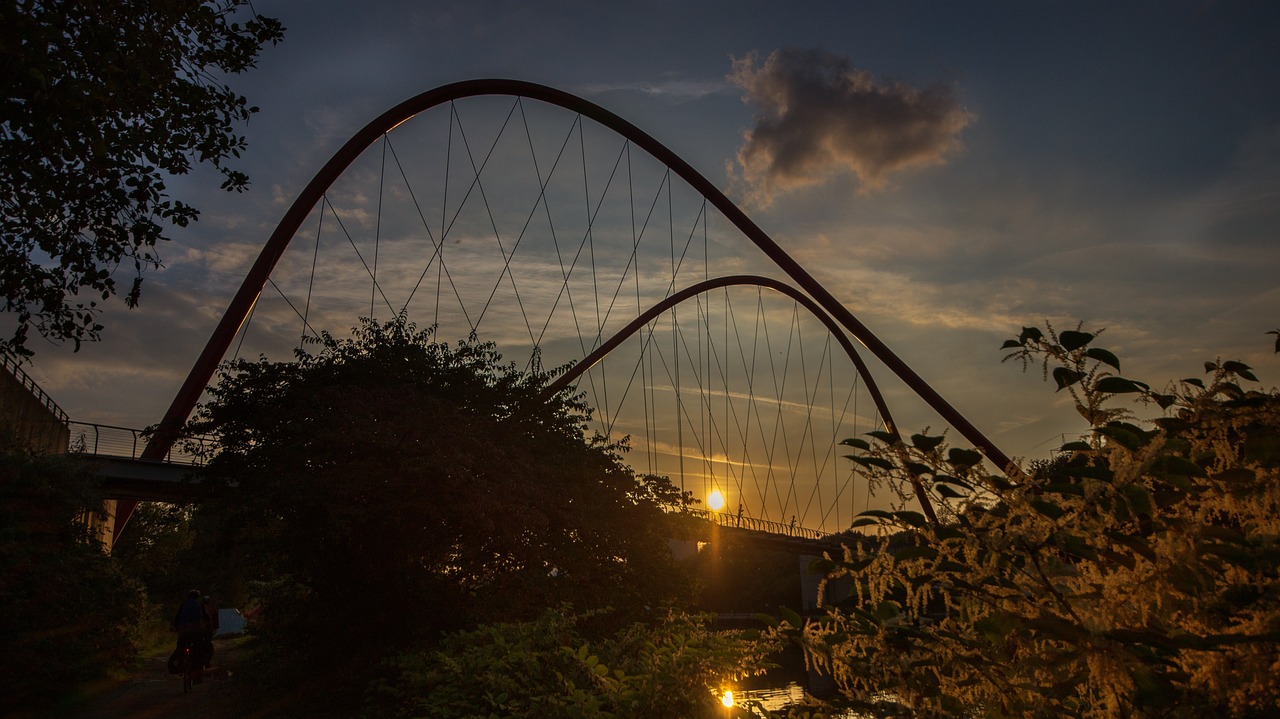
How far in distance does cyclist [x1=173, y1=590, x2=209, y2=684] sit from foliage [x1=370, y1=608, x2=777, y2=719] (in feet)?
37.0

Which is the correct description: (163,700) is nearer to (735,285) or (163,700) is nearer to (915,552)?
(915,552)

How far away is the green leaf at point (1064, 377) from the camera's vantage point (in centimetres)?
228

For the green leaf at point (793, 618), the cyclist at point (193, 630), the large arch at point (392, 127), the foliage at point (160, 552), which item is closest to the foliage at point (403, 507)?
the cyclist at point (193, 630)

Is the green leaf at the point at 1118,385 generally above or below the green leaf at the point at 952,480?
above

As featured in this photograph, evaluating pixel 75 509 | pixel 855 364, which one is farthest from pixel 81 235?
pixel 855 364

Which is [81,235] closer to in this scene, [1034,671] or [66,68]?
[66,68]

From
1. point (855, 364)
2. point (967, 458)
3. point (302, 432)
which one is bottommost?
point (967, 458)

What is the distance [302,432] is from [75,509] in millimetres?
5144

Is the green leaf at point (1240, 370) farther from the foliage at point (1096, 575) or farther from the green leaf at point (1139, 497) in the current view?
the green leaf at point (1139, 497)

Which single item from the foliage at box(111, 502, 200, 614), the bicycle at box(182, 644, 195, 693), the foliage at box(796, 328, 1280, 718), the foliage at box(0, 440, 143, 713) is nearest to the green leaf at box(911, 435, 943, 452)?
the foliage at box(796, 328, 1280, 718)

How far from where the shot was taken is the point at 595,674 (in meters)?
4.47

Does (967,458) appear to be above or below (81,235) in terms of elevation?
below

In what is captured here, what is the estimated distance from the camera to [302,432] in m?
14.8

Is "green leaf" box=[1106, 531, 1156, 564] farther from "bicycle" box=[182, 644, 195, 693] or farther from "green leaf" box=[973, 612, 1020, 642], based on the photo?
"bicycle" box=[182, 644, 195, 693]
